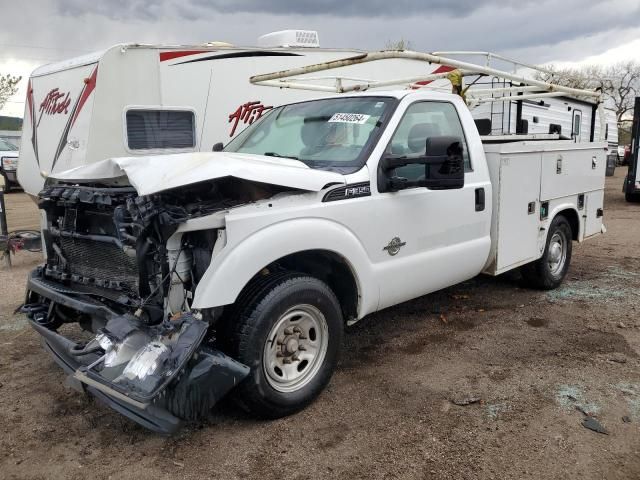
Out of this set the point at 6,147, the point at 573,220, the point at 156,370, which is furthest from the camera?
the point at 6,147

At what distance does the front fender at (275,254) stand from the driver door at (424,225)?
183mm

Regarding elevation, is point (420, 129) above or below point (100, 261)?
above

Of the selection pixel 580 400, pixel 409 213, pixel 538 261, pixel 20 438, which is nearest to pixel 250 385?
pixel 20 438

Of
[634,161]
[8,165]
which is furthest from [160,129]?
[8,165]

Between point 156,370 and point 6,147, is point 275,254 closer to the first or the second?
point 156,370

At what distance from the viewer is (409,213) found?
13.6 ft

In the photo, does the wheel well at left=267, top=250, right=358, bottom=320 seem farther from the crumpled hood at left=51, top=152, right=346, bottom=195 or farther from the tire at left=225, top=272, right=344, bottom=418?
the crumpled hood at left=51, top=152, right=346, bottom=195

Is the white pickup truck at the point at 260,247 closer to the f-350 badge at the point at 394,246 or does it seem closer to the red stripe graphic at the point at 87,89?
the f-350 badge at the point at 394,246

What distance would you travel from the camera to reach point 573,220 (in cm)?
639

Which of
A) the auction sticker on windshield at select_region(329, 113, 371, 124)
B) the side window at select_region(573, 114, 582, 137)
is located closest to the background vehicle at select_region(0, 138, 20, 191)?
the auction sticker on windshield at select_region(329, 113, 371, 124)

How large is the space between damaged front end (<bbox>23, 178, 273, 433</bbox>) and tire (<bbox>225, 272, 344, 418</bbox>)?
19 centimetres

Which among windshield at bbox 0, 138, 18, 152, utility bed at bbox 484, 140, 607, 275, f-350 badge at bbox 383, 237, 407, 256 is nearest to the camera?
f-350 badge at bbox 383, 237, 407, 256

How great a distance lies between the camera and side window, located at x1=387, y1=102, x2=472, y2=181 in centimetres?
422

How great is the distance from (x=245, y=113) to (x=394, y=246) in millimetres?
4431
